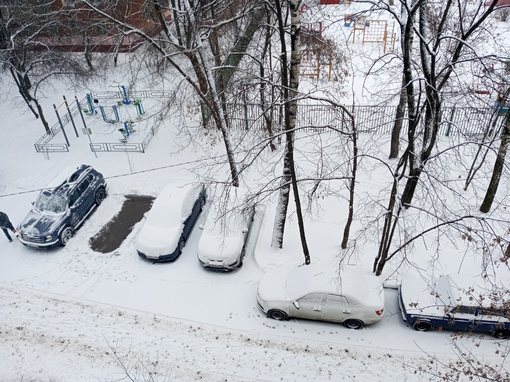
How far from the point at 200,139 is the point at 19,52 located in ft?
33.1

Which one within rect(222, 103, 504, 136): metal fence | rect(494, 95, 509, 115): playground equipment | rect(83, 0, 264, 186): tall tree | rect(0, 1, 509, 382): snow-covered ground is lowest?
rect(0, 1, 509, 382): snow-covered ground

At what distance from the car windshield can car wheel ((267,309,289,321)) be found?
8.52m

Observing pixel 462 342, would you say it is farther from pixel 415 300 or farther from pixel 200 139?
pixel 200 139

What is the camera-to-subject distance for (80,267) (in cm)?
1339

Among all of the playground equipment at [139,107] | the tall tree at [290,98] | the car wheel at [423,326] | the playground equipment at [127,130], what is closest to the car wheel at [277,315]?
the tall tree at [290,98]

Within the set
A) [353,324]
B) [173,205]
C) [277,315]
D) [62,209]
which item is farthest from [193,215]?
[353,324]

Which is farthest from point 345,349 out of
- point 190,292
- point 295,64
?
point 295,64

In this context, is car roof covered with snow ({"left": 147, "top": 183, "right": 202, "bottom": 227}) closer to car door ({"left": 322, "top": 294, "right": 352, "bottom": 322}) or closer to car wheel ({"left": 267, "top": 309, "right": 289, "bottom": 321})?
car wheel ({"left": 267, "top": 309, "right": 289, "bottom": 321})

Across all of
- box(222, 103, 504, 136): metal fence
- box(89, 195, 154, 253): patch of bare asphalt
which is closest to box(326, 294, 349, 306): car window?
box(89, 195, 154, 253): patch of bare asphalt

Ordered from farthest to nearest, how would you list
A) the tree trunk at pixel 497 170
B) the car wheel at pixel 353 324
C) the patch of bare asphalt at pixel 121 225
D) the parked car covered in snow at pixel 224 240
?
the patch of bare asphalt at pixel 121 225
the parked car covered in snow at pixel 224 240
the tree trunk at pixel 497 170
the car wheel at pixel 353 324

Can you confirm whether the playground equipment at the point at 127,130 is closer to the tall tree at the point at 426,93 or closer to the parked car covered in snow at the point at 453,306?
the tall tree at the point at 426,93

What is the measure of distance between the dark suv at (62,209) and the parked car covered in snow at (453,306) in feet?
37.2

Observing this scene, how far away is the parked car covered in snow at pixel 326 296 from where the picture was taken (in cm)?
1057

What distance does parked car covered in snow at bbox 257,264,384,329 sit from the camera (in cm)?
1057
